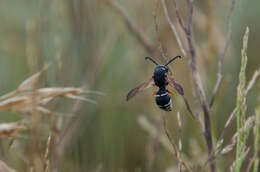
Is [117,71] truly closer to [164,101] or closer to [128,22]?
[128,22]

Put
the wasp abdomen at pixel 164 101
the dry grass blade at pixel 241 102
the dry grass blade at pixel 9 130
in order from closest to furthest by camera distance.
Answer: the dry grass blade at pixel 241 102
the dry grass blade at pixel 9 130
the wasp abdomen at pixel 164 101

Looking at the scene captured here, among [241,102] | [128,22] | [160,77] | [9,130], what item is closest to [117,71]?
[128,22]

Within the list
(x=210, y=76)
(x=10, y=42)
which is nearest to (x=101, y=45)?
(x=210, y=76)

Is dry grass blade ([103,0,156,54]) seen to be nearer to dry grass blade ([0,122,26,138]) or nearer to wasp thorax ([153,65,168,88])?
wasp thorax ([153,65,168,88])

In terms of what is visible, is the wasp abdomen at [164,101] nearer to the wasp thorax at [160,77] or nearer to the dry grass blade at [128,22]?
the wasp thorax at [160,77]

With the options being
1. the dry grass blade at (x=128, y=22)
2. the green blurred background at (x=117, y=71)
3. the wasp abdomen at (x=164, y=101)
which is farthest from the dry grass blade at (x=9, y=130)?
the dry grass blade at (x=128, y=22)

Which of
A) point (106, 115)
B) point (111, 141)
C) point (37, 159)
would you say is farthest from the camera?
point (106, 115)

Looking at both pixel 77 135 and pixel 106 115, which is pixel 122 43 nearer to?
pixel 106 115

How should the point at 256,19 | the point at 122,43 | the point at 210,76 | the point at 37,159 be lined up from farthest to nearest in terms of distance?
the point at 122,43 → the point at 256,19 → the point at 210,76 → the point at 37,159
